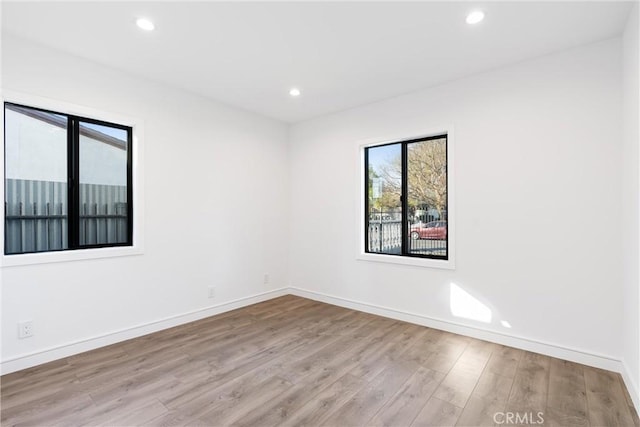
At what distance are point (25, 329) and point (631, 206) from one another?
4783mm

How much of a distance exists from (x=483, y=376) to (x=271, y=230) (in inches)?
127

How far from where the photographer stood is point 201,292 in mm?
3828

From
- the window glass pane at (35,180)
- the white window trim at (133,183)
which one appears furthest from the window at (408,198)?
the window glass pane at (35,180)

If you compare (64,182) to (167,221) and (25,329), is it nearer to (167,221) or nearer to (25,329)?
(167,221)

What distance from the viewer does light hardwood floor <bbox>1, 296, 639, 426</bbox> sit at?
198 centimetres

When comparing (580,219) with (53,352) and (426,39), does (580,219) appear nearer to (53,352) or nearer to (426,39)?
(426,39)

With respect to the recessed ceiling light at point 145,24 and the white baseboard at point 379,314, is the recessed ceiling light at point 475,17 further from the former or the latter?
the white baseboard at point 379,314

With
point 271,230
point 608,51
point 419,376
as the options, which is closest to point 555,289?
point 419,376

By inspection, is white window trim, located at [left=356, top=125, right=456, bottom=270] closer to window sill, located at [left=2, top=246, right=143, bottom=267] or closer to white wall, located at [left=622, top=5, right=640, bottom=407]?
white wall, located at [left=622, top=5, right=640, bottom=407]

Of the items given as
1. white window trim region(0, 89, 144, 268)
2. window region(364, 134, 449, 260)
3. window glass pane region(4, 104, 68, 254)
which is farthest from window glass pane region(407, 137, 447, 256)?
window glass pane region(4, 104, 68, 254)

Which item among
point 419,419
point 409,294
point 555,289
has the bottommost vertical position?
point 419,419

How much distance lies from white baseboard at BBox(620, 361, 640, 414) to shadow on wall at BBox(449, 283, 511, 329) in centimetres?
83

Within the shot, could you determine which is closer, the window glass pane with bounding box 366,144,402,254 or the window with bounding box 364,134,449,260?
the window with bounding box 364,134,449,260

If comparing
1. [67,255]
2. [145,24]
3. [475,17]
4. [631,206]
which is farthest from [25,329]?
[631,206]
